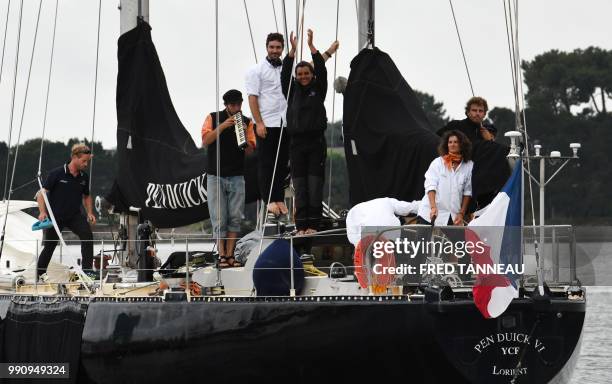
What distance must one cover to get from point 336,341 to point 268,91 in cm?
417

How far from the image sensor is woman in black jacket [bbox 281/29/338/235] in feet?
57.1

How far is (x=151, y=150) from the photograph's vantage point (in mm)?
19859

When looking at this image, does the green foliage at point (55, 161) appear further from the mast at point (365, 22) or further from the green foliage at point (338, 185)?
the mast at point (365, 22)

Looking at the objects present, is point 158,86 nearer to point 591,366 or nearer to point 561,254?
point 561,254

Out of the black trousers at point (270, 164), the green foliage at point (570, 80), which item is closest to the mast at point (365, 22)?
the black trousers at point (270, 164)

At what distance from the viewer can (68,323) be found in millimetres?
16766

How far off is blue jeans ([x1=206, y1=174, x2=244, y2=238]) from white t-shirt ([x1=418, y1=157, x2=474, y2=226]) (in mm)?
2888

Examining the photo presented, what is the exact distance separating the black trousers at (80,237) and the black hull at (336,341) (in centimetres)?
306

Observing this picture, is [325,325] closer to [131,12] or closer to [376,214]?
[376,214]

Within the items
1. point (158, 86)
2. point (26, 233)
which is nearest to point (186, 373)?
point (158, 86)

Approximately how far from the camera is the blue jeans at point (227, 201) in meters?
18.1

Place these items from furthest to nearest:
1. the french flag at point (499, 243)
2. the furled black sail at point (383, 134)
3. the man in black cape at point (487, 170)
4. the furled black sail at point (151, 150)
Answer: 1. the furled black sail at point (151, 150)
2. the furled black sail at point (383, 134)
3. the man in black cape at point (487, 170)
4. the french flag at point (499, 243)

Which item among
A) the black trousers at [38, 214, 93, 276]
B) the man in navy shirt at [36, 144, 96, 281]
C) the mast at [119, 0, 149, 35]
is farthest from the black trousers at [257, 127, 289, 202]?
the mast at [119, 0, 149, 35]

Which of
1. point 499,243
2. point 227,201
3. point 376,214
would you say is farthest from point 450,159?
point 227,201
